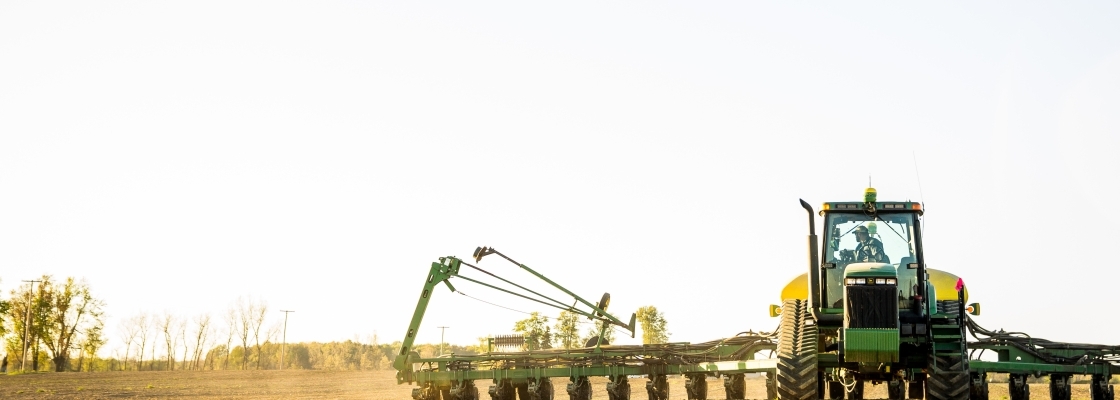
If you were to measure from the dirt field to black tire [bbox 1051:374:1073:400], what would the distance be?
14.8 feet

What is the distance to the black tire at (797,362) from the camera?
45.4 ft

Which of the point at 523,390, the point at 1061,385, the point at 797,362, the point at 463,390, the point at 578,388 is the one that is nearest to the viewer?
the point at 797,362

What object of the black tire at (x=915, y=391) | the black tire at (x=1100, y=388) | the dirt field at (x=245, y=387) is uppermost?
the black tire at (x=915, y=391)

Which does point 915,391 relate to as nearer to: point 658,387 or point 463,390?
point 658,387

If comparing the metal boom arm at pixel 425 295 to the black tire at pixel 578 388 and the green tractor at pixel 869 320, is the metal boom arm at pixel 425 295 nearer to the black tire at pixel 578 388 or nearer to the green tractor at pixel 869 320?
the black tire at pixel 578 388

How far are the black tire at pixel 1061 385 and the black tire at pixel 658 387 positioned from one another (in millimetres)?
7704

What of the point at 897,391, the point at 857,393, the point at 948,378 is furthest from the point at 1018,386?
the point at 948,378

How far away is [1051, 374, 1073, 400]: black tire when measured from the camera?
20688 millimetres

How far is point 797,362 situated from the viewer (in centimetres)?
1400

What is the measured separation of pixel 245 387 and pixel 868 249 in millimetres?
38907

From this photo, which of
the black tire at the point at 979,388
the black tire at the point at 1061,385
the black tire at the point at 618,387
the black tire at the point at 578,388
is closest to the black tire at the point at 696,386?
the black tire at the point at 618,387

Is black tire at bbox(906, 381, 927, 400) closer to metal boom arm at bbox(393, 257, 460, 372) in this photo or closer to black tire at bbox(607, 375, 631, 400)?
black tire at bbox(607, 375, 631, 400)

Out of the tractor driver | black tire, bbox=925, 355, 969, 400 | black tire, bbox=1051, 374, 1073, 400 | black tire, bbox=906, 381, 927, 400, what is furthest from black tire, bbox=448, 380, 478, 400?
black tire, bbox=925, 355, 969, 400

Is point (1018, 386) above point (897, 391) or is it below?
below
